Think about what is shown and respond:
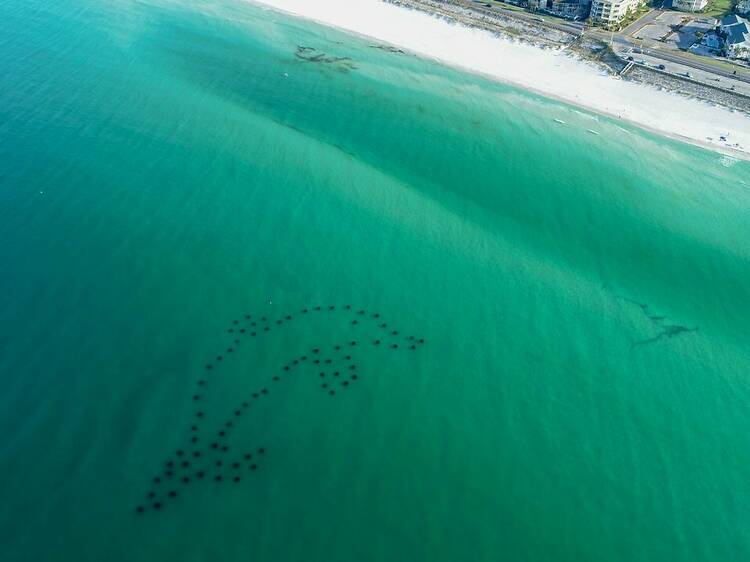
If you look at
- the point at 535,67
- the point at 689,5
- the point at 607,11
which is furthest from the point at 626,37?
the point at 689,5

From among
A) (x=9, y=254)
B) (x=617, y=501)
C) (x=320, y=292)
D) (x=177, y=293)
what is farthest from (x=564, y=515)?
(x=9, y=254)

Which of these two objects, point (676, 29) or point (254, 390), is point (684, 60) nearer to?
point (676, 29)

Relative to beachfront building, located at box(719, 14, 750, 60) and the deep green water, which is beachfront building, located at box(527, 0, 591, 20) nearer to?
beachfront building, located at box(719, 14, 750, 60)

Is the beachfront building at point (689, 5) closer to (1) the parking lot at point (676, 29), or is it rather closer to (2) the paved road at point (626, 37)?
(1) the parking lot at point (676, 29)

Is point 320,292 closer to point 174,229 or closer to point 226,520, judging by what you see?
point 174,229

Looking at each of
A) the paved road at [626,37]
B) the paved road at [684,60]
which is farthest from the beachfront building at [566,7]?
the paved road at [684,60]
